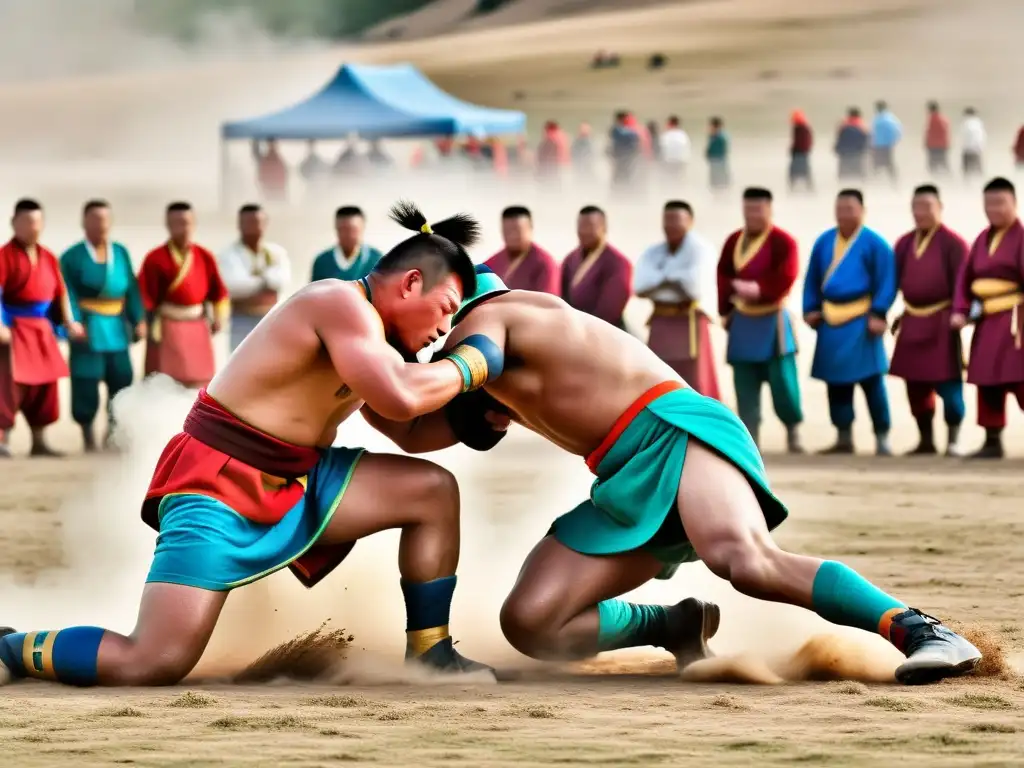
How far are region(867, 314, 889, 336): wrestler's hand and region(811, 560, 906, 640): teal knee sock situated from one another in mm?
5829

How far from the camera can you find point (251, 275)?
10711 mm

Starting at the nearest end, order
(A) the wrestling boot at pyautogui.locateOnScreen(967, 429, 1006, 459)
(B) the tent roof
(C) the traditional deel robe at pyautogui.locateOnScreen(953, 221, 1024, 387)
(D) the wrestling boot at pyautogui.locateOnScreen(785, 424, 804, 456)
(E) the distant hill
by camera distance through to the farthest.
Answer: (C) the traditional deel robe at pyautogui.locateOnScreen(953, 221, 1024, 387), (A) the wrestling boot at pyautogui.locateOnScreen(967, 429, 1006, 459), (D) the wrestling boot at pyautogui.locateOnScreen(785, 424, 804, 456), (B) the tent roof, (E) the distant hill

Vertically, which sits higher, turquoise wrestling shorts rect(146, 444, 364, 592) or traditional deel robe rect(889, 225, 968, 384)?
traditional deel robe rect(889, 225, 968, 384)

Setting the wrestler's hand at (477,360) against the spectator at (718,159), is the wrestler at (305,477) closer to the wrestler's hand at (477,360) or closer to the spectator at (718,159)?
the wrestler's hand at (477,360)

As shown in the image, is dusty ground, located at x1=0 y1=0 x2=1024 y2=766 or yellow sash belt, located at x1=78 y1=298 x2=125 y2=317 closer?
dusty ground, located at x1=0 y1=0 x2=1024 y2=766

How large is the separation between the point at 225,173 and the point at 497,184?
4060mm

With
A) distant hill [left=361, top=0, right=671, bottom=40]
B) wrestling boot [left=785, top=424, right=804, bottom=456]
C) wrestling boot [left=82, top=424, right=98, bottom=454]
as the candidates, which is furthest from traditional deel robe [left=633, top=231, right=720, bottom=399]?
distant hill [left=361, top=0, right=671, bottom=40]

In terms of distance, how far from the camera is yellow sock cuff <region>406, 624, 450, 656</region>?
14.0 feet

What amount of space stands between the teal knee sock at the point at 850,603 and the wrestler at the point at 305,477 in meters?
0.87

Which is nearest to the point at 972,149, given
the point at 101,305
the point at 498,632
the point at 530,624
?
the point at 101,305

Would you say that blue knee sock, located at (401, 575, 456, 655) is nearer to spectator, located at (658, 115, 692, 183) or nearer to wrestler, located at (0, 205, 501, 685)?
wrestler, located at (0, 205, 501, 685)

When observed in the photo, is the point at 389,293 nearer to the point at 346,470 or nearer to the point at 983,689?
Result: the point at 346,470

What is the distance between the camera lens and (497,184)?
26609 mm

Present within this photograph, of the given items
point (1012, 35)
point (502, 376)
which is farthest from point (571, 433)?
point (1012, 35)
